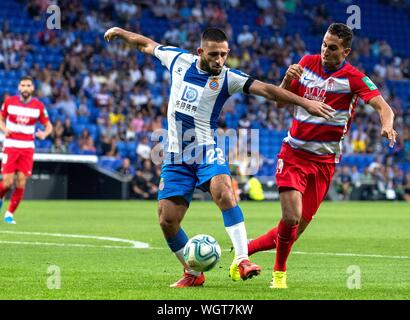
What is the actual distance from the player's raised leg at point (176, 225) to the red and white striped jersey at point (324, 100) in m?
1.33

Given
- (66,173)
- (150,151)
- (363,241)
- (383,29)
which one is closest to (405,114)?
(383,29)

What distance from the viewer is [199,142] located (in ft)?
29.4

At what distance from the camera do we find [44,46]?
33.5 metres

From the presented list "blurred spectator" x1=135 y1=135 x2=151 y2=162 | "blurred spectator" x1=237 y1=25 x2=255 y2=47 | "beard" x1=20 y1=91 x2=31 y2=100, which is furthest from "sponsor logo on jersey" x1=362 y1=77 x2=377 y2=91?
"blurred spectator" x1=237 y1=25 x2=255 y2=47

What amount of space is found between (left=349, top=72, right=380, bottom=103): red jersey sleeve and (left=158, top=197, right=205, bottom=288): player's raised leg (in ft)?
6.36

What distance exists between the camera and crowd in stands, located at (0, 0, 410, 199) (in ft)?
103

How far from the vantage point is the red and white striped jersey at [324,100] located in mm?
9383

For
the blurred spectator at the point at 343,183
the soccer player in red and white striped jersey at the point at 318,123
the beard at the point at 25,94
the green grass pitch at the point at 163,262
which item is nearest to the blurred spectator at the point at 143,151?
the blurred spectator at the point at 343,183

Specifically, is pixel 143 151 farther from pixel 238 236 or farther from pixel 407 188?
pixel 238 236

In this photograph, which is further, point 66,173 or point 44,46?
point 44,46

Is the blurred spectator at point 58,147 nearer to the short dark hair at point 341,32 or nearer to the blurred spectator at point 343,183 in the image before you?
the blurred spectator at point 343,183

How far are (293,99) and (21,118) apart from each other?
1059 cm
